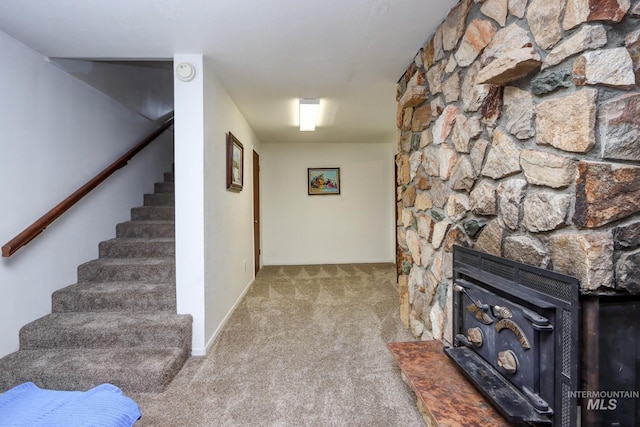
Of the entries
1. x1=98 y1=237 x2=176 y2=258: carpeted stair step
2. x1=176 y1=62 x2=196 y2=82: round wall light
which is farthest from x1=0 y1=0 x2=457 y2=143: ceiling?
x1=98 y1=237 x2=176 y2=258: carpeted stair step

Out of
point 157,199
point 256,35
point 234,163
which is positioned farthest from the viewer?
point 157,199

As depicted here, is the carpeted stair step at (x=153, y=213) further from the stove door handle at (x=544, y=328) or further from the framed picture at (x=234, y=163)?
the stove door handle at (x=544, y=328)

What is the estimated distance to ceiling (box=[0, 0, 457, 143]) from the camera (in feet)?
5.70

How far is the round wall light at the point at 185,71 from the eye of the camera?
2.24 meters

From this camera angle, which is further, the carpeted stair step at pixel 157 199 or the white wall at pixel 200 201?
the carpeted stair step at pixel 157 199

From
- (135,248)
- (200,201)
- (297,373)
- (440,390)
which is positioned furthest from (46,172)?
(440,390)

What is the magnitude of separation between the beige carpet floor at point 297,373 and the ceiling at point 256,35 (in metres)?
2.21

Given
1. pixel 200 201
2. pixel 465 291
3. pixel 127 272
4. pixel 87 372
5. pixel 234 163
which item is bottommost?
pixel 87 372

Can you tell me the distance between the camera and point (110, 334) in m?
2.13

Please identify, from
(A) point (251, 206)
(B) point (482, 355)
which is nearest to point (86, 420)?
(B) point (482, 355)

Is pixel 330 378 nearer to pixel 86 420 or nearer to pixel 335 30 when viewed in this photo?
pixel 86 420

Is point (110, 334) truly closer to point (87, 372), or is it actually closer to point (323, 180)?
point (87, 372)

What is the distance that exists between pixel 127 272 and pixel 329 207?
343 centimetres

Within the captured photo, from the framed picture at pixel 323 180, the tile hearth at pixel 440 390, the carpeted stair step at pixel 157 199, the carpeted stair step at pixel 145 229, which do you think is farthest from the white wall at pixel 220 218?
the framed picture at pixel 323 180
